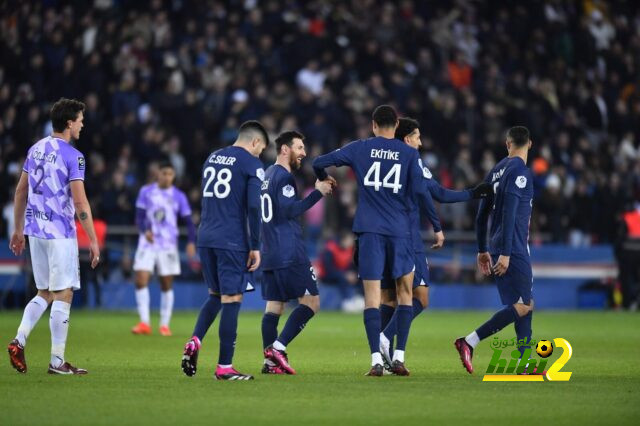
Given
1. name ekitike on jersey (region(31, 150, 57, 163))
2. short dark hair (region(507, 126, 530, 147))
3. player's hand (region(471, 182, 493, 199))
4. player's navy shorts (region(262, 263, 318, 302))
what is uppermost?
short dark hair (region(507, 126, 530, 147))

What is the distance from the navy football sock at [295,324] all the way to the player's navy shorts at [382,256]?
1.07 m

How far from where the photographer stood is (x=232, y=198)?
1194 centimetres

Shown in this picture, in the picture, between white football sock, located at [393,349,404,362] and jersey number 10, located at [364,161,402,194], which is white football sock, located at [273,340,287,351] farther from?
jersey number 10, located at [364,161,402,194]

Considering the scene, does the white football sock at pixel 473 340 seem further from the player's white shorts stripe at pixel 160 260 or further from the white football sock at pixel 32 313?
the player's white shorts stripe at pixel 160 260

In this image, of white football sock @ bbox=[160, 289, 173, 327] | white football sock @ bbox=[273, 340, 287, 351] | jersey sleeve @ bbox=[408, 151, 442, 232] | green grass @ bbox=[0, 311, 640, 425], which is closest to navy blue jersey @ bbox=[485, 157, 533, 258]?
jersey sleeve @ bbox=[408, 151, 442, 232]

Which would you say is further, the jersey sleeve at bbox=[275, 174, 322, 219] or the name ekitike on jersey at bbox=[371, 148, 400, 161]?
the jersey sleeve at bbox=[275, 174, 322, 219]

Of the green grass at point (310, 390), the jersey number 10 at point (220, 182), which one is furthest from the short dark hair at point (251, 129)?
the green grass at point (310, 390)

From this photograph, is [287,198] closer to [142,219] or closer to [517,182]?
[517,182]

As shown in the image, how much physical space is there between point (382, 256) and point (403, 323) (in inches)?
29.9

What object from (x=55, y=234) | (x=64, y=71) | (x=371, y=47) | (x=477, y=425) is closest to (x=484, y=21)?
→ (x=371, y=47)

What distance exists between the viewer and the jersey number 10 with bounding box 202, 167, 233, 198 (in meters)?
11.9

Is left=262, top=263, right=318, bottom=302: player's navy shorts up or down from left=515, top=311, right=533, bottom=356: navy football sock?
up

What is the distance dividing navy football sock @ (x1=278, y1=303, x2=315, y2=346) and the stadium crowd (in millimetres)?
12937

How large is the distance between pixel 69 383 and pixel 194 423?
284 centimetres
